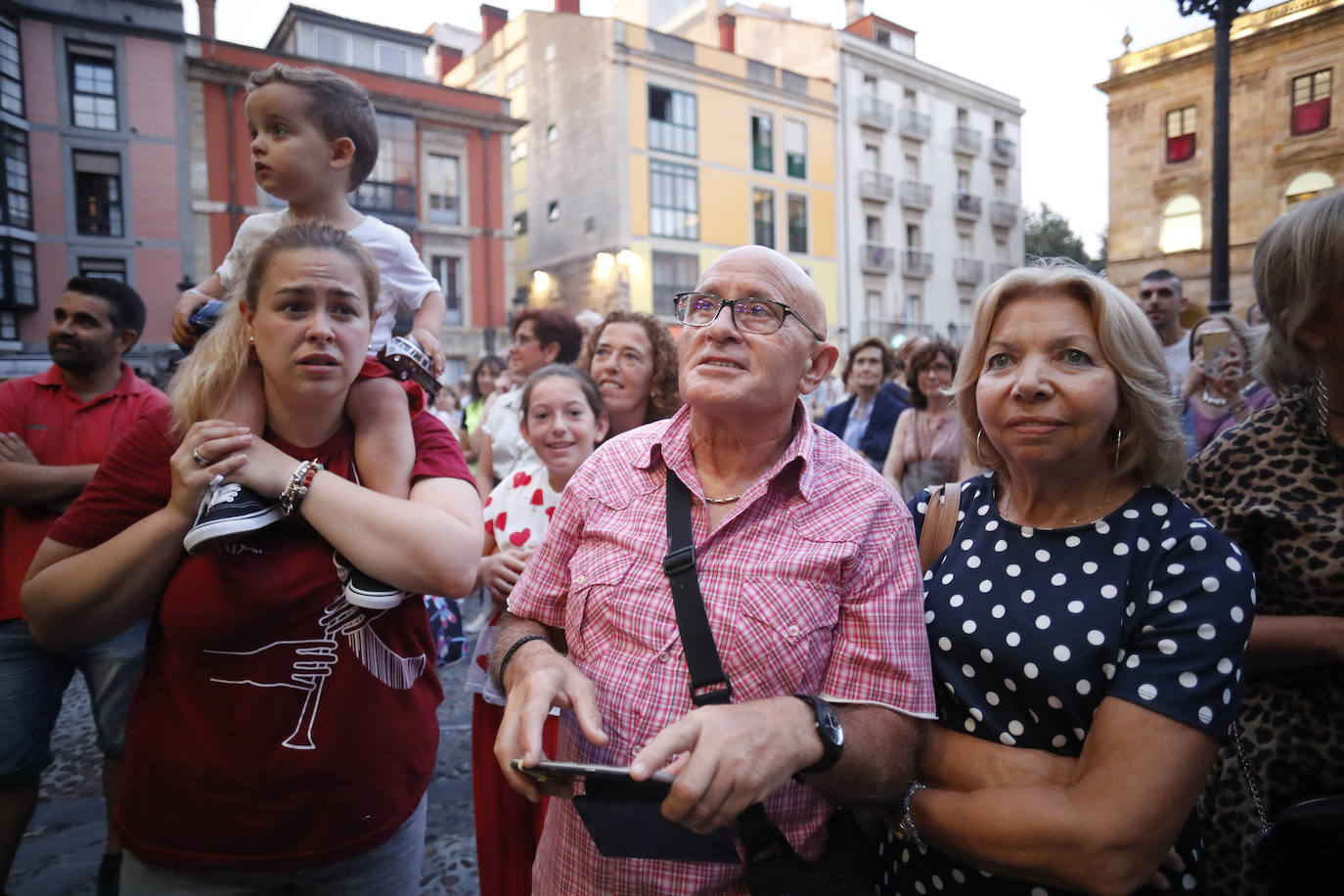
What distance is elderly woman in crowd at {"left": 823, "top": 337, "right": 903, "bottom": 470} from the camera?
6.25m

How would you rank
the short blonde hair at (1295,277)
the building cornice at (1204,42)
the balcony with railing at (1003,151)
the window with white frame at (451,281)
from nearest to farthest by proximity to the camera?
1. the short blonde hair at (1295,277)
2. the building cornice at (1204,42)
3. the window with white frame at (451,281)
4. the balcony with railing at (1003,151)

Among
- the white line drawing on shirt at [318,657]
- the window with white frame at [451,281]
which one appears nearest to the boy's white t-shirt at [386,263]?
the white line drawing on shirt at [318,657]

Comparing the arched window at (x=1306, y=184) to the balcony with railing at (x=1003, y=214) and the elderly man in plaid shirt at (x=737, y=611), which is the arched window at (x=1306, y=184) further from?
the elderly man in plaid shirt at (x=737, y=611)

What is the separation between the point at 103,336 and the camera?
3207mm

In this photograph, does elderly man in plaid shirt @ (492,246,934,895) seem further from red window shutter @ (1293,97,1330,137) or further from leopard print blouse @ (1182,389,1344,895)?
red window shutter @ (1293,97,1330,137)

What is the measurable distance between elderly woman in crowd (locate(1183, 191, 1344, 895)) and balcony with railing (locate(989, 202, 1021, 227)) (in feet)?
123

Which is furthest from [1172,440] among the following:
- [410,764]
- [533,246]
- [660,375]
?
[533,246]

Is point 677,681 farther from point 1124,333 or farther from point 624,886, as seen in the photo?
Answer: point 1124,333

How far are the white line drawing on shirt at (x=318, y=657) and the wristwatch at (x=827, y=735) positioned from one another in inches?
40.3

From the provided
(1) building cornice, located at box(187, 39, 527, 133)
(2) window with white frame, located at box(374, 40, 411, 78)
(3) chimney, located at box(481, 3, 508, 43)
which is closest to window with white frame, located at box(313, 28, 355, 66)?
(2) window with white frame, located at box(374, 40, 411, 78)

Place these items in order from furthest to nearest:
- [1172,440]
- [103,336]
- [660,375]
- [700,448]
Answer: [660,375] < [103,336] < [700,448] < [1172,440]

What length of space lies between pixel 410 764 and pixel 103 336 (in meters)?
2.59

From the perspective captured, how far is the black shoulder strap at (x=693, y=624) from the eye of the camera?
145 cm

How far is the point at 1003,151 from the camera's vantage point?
35.4 meters
